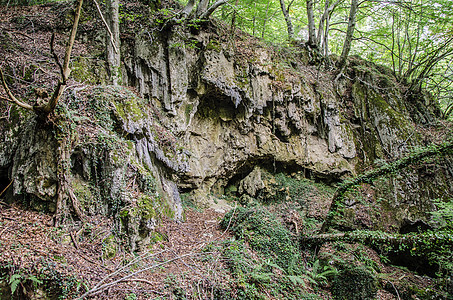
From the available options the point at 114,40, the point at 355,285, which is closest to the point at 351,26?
the point at 114,40

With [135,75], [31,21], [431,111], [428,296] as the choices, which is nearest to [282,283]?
[428,296]

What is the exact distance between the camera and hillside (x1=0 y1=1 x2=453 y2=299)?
3.51 m

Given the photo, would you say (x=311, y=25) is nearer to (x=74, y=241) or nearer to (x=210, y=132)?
(x=210, y=132)

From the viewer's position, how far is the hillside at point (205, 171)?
351 centimetres

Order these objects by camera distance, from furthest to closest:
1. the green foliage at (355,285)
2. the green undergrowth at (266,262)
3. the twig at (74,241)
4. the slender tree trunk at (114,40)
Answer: the slender tree trunk at (114,40) → the green foliage at (355,285) → the green undergrowth at (266,262) → the twig at (74,241)

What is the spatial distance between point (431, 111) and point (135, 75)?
606 inches

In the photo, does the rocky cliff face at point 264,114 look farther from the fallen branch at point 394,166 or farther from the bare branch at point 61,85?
the fallen branch at point 394,166

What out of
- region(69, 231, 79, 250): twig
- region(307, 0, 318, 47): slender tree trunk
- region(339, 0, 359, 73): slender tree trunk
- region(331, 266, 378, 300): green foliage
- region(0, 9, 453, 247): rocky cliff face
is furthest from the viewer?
region(307, 0, 318, 47): slender tree trunk

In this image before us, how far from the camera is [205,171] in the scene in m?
8.52

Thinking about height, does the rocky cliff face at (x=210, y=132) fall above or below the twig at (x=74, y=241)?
above

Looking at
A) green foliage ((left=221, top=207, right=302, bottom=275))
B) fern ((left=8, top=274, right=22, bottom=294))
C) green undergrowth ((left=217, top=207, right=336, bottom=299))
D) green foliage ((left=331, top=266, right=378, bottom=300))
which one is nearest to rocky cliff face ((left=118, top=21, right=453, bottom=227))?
green foliage ((left=221, top=207, right=302, bottom=275))

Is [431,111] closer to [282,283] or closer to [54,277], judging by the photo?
[282,283]

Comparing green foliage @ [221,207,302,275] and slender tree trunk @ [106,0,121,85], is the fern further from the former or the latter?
slender tree trunk @ [106,0,121,85]

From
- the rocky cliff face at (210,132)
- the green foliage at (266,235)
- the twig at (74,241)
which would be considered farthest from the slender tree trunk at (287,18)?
the twig at (74,241)
